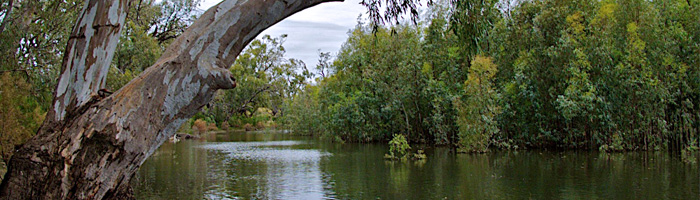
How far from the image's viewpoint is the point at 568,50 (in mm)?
16797

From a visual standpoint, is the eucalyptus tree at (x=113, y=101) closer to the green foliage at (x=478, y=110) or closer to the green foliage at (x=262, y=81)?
the green foliage at (x=478, y=110)

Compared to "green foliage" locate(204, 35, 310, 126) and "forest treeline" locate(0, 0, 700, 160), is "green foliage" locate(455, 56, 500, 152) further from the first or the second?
"green foliage" locate(204, 35, 310, 126)

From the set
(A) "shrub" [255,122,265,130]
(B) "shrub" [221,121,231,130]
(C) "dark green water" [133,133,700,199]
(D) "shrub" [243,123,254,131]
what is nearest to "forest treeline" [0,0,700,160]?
(C) "dark green water" [133,133,700,199]

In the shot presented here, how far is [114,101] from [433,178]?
8.34m

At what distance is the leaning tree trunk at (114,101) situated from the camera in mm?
2990

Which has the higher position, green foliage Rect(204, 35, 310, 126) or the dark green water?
green foliage Rect(204, 35, 310, 126)

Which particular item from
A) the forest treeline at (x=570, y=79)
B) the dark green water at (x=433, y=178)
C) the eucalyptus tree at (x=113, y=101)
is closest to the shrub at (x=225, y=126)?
the forest treeline at (x=570, y=79)

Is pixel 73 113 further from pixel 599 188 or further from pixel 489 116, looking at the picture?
pixel 489 116

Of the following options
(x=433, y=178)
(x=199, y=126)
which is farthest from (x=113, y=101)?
(x=199, y=126)

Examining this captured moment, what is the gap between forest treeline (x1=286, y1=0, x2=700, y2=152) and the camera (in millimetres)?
15914

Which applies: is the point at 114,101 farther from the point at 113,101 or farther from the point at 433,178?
the point at 433,178

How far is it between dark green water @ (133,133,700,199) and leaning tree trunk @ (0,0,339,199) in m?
5.55

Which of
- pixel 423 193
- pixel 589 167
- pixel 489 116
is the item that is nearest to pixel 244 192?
pixel 423 193

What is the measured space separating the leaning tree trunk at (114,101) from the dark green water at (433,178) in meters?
5.55
